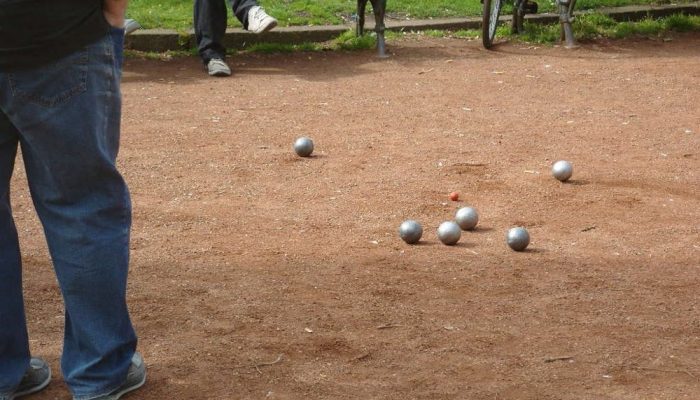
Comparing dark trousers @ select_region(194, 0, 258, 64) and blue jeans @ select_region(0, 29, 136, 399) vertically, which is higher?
blue jeans @ select_region(0, 29, 136, 399)

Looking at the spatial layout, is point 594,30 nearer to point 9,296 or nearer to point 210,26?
point 210,26

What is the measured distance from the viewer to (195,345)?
489 cm

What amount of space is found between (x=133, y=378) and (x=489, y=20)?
837 centimetres

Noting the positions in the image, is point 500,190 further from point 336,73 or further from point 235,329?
point 336,73

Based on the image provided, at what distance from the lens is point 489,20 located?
1204cm

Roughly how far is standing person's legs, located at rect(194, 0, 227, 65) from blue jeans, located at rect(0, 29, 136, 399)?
6980 mm

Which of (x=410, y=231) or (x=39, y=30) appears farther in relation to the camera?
(x=410, y=231)

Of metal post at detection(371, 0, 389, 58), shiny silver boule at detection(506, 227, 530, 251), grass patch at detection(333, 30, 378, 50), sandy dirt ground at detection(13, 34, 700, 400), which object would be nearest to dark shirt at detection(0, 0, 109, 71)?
sandy dirt ground at detection(13, 34, 700, 400)

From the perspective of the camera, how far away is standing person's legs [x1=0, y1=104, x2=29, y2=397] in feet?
13.5

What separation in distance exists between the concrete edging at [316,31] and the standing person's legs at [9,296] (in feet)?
25.6

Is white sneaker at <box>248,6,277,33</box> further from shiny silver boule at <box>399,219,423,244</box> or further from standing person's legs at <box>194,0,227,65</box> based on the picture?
shiny silver boule at <box>399,219,423,244</box>

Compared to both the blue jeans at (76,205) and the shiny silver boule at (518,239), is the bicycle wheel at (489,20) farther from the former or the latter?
the blue jeans at (76,205)

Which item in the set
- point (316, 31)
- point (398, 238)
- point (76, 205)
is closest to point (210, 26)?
point (316, 31)

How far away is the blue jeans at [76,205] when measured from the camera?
12.7ft
